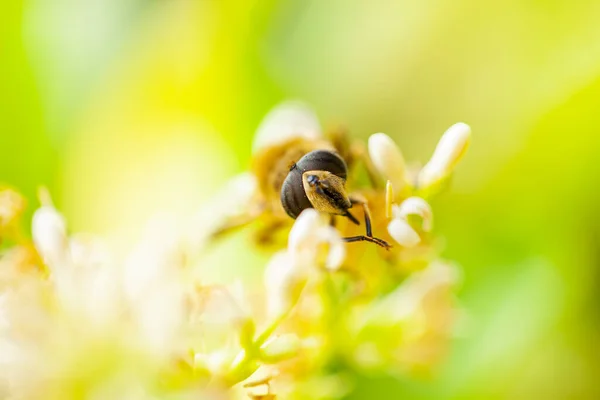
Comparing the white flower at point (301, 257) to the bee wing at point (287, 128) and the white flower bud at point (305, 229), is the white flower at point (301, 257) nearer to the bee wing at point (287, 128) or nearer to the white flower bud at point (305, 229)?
the white flower bud at point (305, 229)

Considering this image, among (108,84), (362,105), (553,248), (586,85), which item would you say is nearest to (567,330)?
(553,248)

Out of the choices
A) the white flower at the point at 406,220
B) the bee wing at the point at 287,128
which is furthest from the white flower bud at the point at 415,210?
the bee wing at the point at 287,128

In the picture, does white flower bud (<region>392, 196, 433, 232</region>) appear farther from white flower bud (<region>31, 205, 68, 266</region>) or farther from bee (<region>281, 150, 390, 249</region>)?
white flower bud (<region>31, 205, 68, 266</region>)

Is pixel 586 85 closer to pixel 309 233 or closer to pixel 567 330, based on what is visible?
pixel 567 330

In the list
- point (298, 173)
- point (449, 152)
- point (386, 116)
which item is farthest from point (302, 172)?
point (386, 116)

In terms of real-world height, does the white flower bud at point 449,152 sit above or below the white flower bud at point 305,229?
above

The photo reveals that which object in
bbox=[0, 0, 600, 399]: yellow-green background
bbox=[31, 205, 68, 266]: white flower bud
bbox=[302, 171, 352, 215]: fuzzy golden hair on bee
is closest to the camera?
bbox=[302, 171, 352, 215]: fuzzy golden hair on bee

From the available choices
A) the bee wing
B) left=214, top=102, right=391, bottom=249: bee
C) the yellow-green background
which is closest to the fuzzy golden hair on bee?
left=214, top=102, right=391, bottom=249: bee
